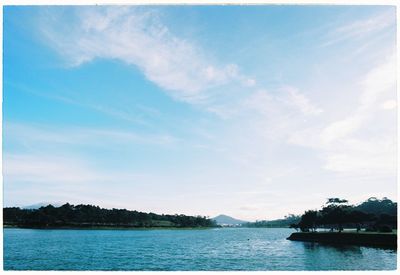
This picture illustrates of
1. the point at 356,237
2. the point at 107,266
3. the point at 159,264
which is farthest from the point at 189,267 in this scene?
the point at 356,237

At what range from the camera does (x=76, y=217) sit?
465ft

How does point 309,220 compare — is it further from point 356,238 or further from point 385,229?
point 356,238

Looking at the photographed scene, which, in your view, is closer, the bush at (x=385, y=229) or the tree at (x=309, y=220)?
the bush at (x=385, y=229)

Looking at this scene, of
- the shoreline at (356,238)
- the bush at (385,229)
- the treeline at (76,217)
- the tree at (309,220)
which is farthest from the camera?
the treeline at (76,217)

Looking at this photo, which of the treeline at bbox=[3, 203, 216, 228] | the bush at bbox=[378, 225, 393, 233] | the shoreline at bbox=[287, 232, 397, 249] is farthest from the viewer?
the treeline at bbox=[3, 203, 216, 228]

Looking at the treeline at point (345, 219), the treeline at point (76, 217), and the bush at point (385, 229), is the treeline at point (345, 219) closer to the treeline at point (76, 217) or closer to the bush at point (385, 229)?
the bush at point (385, 229)

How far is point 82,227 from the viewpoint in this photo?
139m

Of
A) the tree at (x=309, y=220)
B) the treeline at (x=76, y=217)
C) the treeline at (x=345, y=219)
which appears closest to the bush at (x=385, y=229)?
the treeline at (x=345, y=219)

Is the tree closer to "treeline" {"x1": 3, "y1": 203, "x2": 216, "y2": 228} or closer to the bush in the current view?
the bush

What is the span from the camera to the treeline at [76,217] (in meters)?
134

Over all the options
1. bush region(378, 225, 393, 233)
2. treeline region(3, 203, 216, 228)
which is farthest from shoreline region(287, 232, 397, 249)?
treeline region(3, 203, 216, 228)

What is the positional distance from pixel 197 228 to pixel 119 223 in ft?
155

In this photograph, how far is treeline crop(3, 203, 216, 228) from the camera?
13350 cm

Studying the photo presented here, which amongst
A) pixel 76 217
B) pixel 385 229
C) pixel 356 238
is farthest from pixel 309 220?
pixel 76 217
